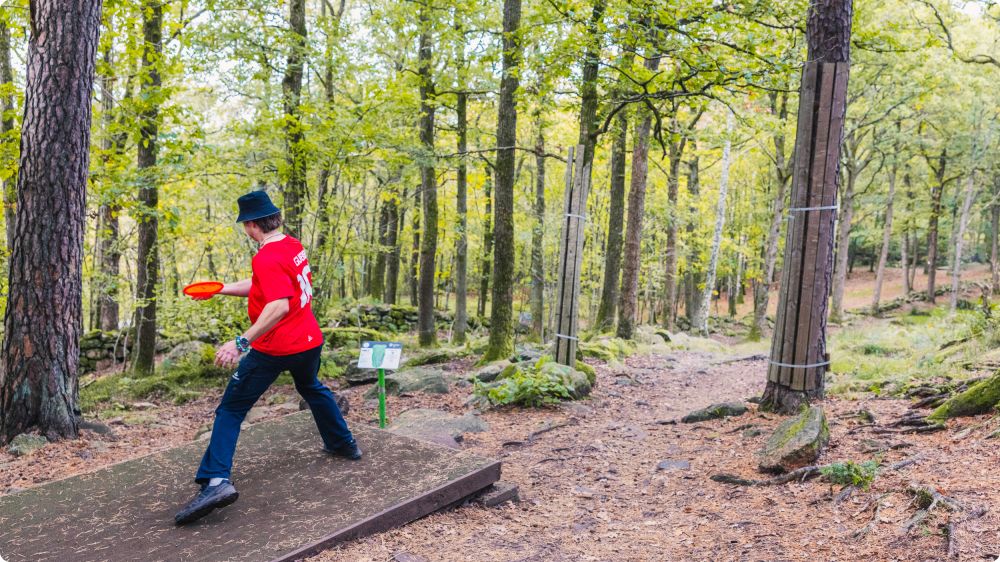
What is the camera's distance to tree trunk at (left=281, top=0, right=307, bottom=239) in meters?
8.70

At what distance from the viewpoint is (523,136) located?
2348 centimetres

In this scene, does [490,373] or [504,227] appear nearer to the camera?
[490,373]

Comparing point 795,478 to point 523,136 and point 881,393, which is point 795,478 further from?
point 523,136

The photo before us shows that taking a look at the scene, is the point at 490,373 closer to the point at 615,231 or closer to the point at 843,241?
the point at 615,231

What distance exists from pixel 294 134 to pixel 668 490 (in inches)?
291

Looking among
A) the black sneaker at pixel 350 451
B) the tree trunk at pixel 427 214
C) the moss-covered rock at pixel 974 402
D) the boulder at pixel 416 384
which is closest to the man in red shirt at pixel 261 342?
the black sneaker at pixel 350 451

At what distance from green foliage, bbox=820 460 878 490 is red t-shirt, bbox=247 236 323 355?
3.75 metres

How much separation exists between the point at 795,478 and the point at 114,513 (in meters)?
4.67

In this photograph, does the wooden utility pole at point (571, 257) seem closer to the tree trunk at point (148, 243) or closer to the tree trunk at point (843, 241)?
the tree trunk at point (148, 243)

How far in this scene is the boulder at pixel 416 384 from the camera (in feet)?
27.9

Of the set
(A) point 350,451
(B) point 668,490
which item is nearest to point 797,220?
(B) point 668,490

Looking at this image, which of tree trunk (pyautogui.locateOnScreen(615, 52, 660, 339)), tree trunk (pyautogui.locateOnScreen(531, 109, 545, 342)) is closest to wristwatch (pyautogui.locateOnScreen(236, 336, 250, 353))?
tree trunk (pyautogui.locateOnScreen(615, 52, 660, 339))

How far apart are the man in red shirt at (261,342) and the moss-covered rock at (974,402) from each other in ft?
17.4

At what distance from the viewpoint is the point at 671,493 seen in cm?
454
